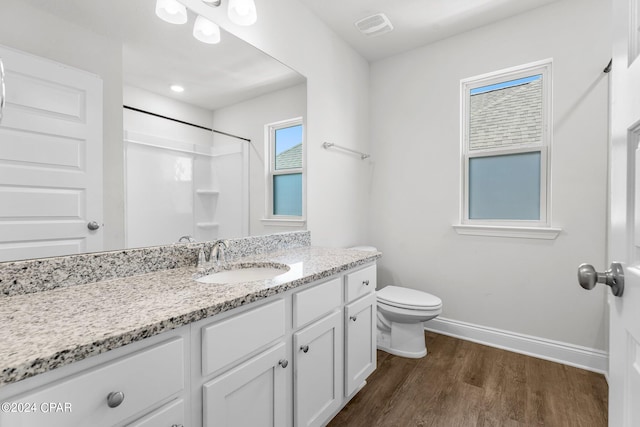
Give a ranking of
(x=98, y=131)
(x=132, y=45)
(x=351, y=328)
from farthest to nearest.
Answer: (x=351, y=328) < (x=132, y=45) < (x=98, y=131)

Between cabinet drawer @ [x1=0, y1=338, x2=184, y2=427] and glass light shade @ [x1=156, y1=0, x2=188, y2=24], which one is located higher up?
glass light shade @ [x1=156, y1=0, x2=188, y2=24]

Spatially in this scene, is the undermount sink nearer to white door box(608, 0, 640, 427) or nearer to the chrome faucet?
the chrome faucet

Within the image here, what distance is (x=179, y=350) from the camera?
77 cm

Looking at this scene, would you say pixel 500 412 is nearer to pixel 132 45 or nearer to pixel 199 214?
pixel 199 214

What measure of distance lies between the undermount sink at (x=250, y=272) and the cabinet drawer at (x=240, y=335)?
0.34 m

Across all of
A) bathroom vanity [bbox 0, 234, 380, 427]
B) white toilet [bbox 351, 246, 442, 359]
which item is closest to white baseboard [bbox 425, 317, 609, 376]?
white toilet [bbox 351, 246, 442, 359]

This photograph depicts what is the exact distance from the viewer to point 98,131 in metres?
1.10

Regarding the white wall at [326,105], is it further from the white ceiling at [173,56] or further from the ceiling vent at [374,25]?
the ceiling vent at [374,25]

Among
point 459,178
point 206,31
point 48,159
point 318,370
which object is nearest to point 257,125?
point 206,31

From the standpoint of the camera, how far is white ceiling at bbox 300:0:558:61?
83.6 inches

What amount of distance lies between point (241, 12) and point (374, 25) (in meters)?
1.22

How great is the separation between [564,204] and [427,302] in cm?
118

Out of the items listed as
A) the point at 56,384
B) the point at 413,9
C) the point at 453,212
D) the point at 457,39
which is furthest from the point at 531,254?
the point at 56,384

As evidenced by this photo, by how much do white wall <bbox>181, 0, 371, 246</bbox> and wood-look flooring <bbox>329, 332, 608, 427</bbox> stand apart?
3.52ft
